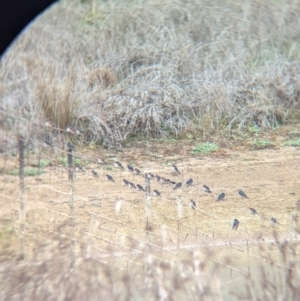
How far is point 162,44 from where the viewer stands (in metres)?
2.27

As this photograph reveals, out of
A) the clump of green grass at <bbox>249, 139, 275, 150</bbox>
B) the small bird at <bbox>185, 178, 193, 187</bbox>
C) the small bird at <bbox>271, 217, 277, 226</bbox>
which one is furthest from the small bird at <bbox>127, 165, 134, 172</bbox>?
the small bird at <bbox>271, 217, 277, 226</bbox>

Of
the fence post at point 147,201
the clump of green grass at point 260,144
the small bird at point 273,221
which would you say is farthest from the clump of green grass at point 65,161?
the small bird at point 273,221

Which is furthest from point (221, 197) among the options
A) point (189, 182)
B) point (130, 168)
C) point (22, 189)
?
point (22, 189)

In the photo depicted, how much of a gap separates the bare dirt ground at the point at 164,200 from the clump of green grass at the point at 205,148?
2 centimetres

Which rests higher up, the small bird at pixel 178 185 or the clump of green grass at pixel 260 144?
the clump of green grass at pixel 260 144

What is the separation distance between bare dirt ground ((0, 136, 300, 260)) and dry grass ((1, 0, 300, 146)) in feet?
0.42

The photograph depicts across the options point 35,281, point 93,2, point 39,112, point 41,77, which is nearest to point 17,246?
point 35,281

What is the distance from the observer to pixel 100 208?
6.82 ft

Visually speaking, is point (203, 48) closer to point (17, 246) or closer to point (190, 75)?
point (190, 75)

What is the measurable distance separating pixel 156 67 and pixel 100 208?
2.09ft

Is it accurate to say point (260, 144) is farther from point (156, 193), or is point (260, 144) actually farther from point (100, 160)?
point (100, 160)

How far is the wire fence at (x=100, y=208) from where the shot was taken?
205cm

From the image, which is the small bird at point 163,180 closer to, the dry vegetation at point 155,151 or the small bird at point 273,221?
the dry vegetation at point 155,151

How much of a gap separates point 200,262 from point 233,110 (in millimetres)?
613
